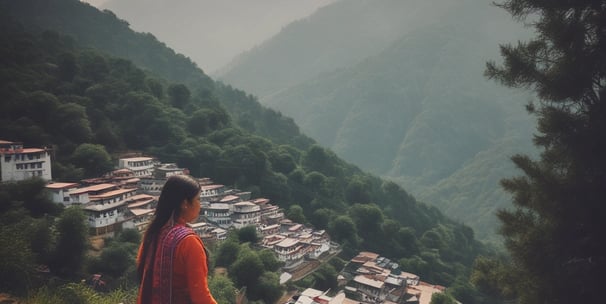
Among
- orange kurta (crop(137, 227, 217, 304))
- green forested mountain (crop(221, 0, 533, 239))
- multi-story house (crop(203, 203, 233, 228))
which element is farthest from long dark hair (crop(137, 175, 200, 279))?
green forested mountain (crop(221, 0, 533, 239))

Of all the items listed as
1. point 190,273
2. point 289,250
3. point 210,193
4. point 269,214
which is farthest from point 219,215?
point 190,273

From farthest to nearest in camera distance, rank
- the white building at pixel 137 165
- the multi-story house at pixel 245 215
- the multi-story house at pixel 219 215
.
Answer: the white building at pixel 137 165
the multi-story house at pixel 245 215
the multi-story house at pixel 219 215

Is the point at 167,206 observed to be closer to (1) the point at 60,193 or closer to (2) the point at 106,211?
(2) the point at 106,211

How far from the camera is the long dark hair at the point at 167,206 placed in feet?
9.15

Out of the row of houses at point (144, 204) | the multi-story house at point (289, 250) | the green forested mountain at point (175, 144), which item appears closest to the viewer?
the row of houses at point (144, 204)

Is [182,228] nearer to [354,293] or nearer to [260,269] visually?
[260,269]

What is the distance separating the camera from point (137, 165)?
32438 millimetres

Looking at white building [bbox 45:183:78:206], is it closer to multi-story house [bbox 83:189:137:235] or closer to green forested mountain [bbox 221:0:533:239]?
multi-story house [bbox 83:189:137:235]

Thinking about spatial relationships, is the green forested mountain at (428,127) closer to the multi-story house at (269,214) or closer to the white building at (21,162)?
the multi-story house at (269,214)

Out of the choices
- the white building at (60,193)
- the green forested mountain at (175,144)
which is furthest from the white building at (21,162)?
the white building at (60,193)

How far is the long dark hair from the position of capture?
279cm

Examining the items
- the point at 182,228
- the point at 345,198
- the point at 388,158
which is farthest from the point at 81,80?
the point at 388,158

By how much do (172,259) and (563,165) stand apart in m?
6.70

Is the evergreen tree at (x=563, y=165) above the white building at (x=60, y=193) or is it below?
above
